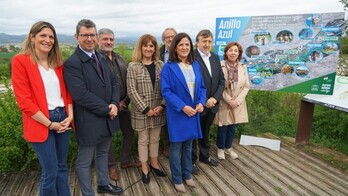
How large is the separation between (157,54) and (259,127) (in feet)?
10.8

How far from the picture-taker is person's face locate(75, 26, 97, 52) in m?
2.42

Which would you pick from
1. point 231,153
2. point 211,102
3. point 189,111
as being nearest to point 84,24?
point 189,111

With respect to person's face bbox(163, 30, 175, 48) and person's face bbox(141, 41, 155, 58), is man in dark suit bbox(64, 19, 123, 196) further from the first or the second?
person's face bbox(163, 30, 175, 48)

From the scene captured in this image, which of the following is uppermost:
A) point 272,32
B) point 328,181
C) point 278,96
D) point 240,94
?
point 272,32

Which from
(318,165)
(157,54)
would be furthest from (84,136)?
(318,165)

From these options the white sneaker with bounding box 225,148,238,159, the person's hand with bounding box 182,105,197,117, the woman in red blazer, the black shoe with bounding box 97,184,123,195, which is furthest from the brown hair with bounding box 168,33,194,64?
the white sneaker with bounding box 225,148,238,159

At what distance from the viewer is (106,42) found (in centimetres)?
294

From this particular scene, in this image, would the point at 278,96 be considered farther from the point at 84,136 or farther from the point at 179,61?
the point at 84,136

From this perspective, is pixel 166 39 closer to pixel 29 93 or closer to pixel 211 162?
pixel 211 162

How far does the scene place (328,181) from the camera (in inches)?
132

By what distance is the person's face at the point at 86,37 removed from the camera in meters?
2.42

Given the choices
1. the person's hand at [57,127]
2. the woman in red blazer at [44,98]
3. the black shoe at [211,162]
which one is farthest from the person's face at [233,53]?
the person's hand at [57,127]

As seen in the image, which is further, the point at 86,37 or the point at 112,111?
the point at 112,111

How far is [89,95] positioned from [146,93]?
0.76 m
